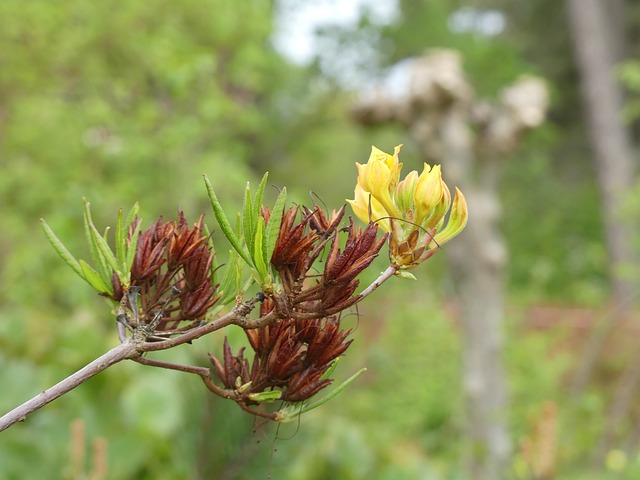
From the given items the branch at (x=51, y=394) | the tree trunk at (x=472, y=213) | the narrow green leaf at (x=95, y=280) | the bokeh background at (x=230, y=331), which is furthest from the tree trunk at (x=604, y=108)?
the branch at (x=51, y=394)

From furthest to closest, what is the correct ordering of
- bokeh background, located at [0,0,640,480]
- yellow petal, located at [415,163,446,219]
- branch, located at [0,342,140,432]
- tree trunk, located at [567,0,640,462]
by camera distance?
tree trunk, located at [567,0,640,462], bokeh background, located at [0,0,640,480], yellow petal, located at [415,163,446,219], branch, located at [0,342,140,432]

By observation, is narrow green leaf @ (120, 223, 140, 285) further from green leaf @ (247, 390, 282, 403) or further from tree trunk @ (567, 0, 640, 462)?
tree trunk @ (567, 0, 640, 462)

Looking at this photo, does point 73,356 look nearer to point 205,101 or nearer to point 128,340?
point 205,101

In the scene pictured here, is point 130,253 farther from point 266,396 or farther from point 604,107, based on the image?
point 604,107

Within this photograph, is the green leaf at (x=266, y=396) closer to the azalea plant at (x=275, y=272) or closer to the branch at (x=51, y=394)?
the azalea plant at (x=275, y=272)

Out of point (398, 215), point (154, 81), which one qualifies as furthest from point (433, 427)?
point (398, 215)

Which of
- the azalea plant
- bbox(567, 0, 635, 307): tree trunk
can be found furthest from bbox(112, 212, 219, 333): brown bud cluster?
bbox(567, 0, 635, 307): tree trunk
